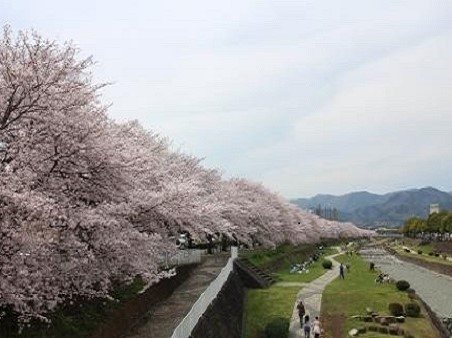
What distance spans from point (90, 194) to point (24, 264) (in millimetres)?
5117

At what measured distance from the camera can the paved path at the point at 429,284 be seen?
179 ft

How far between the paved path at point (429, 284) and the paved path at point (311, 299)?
400 inches

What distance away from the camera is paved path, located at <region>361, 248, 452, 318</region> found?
54.6 meters

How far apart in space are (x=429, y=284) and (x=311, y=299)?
117ft

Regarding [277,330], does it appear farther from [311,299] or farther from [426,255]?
[426,255]

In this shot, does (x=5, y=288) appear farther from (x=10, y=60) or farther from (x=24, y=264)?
(x=10, y=60)

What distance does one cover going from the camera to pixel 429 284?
72.7 m

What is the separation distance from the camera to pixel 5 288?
13562 mm

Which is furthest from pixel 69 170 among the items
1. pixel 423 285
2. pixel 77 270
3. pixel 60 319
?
pixel 423 285

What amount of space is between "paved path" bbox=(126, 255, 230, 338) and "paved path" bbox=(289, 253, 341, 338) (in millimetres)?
5985

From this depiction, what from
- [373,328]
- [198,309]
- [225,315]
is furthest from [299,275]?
[198,309]

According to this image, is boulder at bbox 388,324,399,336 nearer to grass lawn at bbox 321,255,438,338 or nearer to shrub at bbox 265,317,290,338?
grass lawn at bbox 321,255,438,338

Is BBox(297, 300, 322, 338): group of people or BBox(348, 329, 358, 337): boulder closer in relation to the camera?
BBox(297, 300, 322, 338): group of people

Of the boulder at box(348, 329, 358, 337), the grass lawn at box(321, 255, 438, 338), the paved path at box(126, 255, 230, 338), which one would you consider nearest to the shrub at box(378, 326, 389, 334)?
the grass lawn at box(321, 255, 438, 338)
